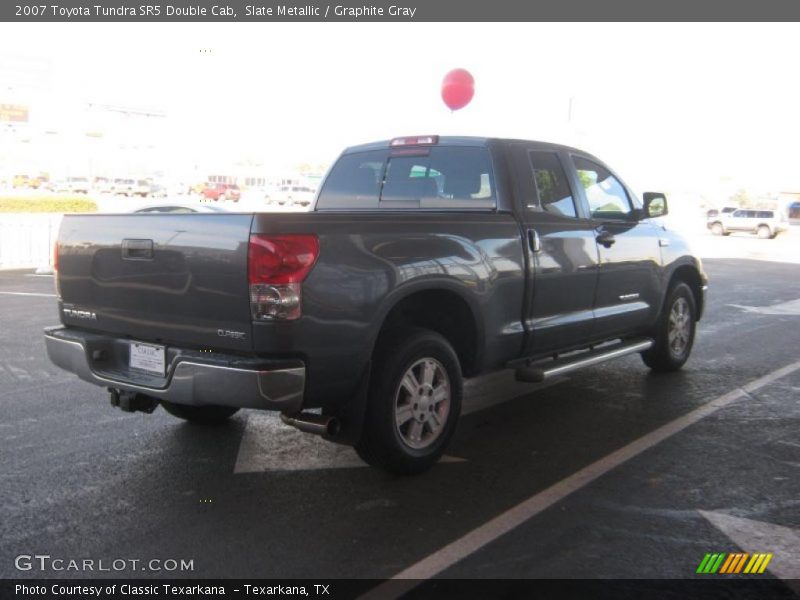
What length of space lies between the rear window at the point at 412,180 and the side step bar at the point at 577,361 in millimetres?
1154

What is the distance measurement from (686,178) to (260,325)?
4038 inches

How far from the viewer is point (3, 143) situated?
83.4 m

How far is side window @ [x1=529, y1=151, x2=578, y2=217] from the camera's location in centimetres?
547

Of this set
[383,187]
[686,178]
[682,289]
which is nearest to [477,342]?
[383,187]

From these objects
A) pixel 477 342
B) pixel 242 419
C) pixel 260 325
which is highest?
pixel 260 325

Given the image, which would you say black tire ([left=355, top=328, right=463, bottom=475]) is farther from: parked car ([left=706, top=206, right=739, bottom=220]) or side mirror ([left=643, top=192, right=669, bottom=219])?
parked car ([left=706, top=206, right=739, bottom=220])

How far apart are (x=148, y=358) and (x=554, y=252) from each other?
9.12 ft

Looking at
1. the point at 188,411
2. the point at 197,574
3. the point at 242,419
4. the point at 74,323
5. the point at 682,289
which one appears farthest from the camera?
the point at 682,289

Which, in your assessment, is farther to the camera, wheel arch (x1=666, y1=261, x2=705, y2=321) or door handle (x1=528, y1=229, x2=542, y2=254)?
wheel arch (x1=666, y1=261, x2=705, y2=321)

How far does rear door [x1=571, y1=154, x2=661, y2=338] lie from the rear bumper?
9.70 ft

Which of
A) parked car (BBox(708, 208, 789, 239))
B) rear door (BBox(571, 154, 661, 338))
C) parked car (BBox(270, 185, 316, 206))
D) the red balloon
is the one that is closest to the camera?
rear door (BBox(571, 154, 661, 338))

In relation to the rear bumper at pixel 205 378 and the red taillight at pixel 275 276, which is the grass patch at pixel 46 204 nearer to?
the rear bumper at pixel 205 378

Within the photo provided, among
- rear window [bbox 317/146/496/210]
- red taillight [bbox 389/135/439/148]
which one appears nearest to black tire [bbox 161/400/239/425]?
rear window [bbox 317/146/496/210]

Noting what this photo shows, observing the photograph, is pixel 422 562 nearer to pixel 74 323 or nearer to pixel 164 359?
pixel 164 359
